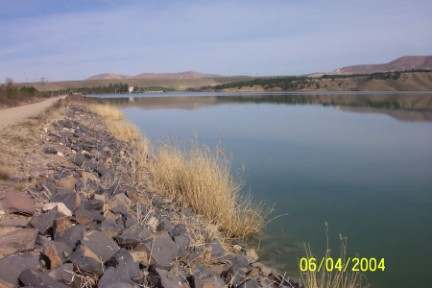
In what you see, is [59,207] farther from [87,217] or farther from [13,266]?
[13,266]

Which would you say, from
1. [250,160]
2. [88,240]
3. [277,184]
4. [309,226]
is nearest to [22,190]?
[88,240]

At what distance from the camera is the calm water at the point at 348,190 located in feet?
20.3

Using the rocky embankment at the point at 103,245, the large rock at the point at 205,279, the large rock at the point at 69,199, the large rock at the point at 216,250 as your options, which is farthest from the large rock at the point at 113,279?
the large rock at the point at 216,250

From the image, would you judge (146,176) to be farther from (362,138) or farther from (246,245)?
(362,138)

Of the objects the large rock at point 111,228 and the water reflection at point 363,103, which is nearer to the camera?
the large rock at point 111,228

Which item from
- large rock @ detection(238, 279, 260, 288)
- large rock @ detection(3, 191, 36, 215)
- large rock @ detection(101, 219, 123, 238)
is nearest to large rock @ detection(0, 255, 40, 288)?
large rock @ detection(101, 219, 123, 238)

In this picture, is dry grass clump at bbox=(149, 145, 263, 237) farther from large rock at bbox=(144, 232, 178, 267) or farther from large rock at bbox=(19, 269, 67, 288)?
large rock at bbox=(19, 269, 67, 288)

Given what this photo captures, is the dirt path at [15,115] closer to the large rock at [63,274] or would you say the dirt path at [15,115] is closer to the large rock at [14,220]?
the large rock at [14,220]

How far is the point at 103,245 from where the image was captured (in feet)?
11.7

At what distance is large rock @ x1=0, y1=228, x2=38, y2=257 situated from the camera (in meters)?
3.29

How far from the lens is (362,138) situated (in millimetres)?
17031

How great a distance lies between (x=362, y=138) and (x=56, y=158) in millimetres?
12322

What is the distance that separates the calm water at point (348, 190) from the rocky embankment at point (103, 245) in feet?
4.79

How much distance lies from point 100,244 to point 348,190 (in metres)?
6.51
